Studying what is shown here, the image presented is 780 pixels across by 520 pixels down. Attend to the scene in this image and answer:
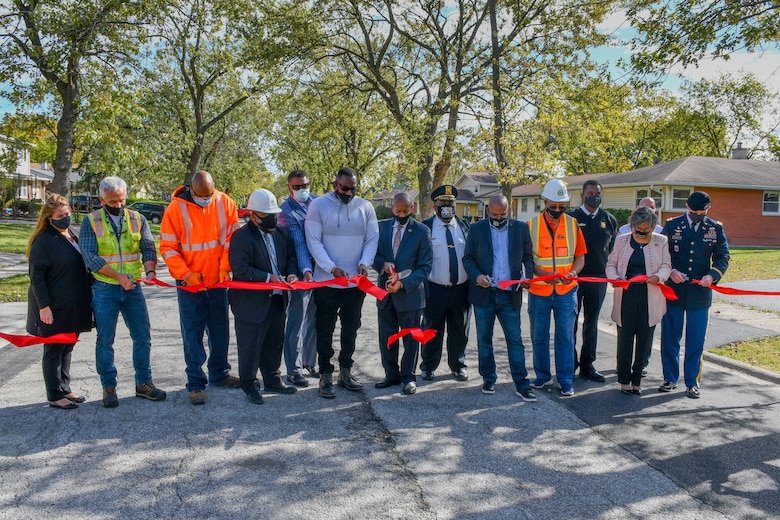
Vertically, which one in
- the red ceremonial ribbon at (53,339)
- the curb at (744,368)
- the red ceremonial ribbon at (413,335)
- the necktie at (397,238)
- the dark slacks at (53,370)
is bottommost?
the curb at (744,368)

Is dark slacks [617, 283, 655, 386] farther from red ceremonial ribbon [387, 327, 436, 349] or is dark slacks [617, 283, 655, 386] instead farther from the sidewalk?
red ceremonial ribbon [387, 327, 436, 349]

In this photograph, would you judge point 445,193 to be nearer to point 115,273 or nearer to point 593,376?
point 593,376

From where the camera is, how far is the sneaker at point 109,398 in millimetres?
5117

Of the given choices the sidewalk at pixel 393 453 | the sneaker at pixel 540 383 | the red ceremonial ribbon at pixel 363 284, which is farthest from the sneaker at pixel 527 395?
the red ceremonial ribbon at pixel 363 284

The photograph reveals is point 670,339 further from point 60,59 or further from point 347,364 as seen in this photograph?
point 60,59

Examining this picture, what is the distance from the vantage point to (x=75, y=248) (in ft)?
16.9

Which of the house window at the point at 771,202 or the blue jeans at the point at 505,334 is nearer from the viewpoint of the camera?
the blue jeans at the point at 505,334

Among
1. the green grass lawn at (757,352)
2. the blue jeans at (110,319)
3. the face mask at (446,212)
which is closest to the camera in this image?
the blue jeans at (110,319)

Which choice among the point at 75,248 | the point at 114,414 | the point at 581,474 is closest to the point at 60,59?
the point at 75,248

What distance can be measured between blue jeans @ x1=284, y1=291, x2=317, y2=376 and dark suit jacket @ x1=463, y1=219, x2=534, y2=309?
1704 millimetres

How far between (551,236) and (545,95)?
34.6 ft

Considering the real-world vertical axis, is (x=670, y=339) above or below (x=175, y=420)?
above

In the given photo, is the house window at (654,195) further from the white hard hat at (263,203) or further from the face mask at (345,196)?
the white hard hat at (263,203)

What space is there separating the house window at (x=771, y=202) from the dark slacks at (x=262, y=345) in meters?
33.6
